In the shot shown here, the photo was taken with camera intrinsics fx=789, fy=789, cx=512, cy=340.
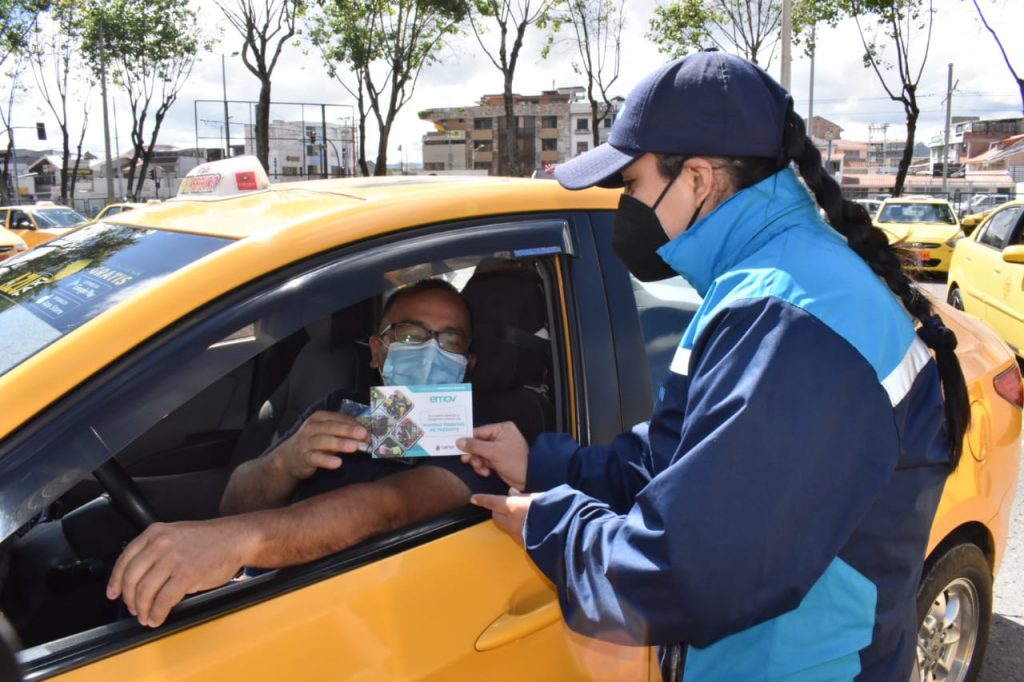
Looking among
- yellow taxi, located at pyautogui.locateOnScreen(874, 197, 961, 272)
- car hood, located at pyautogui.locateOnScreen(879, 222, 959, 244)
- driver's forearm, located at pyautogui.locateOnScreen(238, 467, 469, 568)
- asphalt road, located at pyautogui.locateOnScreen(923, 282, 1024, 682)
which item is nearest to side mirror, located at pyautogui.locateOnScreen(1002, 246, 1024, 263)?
asphalt road, located at pyautogui.locateOnScreen(923, 282, 1024, 682)

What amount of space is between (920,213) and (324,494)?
15.9 meters

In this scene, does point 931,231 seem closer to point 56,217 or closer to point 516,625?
point 516,625

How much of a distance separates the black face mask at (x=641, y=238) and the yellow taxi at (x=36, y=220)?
61.4 ft

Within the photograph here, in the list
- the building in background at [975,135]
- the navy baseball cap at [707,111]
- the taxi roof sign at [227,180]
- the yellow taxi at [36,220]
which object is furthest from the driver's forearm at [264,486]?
the building in background at [975,135]

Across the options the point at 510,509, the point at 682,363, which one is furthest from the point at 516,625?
the point at 682,363

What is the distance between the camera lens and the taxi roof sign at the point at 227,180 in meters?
2.13

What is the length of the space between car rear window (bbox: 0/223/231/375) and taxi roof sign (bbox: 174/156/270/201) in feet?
0.79

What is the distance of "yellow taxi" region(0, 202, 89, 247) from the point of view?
18.0 meters

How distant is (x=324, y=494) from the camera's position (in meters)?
1.69

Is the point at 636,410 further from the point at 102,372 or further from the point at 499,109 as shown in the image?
the point at 499,109

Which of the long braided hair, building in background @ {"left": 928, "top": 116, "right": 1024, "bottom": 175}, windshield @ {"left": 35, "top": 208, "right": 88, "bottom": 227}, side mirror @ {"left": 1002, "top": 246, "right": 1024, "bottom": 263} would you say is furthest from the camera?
building in background @ {"left": 928, "top": 116, "right": 1024, "bottom": 175}

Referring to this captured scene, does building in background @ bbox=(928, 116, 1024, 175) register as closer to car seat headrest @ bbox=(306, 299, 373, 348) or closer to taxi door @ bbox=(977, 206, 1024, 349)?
taxi door @ bbox=(977, 206, 1024, 349)

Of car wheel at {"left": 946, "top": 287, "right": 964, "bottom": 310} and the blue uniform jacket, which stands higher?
the blue uniform jacket

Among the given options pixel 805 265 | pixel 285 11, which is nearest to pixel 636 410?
pixel 805 265
